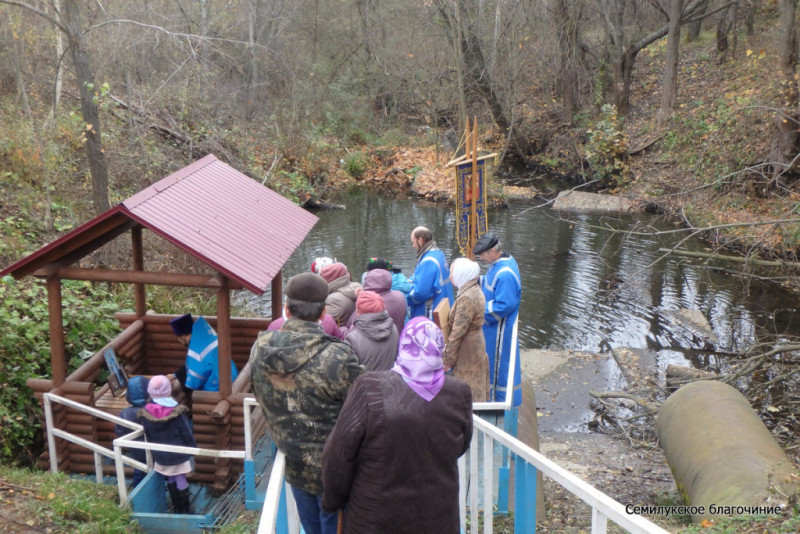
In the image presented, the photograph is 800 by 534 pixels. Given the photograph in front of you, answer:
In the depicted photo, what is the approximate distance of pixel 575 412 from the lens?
8789mm

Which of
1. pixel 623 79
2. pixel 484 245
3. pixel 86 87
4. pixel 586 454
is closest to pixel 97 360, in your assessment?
pixel 484 245

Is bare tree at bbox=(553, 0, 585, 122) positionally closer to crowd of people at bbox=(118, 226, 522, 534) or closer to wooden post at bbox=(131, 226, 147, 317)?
wooden post at bbox=(131, 226, 147, 317)

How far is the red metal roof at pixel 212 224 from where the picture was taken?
17.7 feet

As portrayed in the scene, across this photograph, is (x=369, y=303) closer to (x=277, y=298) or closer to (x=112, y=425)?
(x=277, y=298)

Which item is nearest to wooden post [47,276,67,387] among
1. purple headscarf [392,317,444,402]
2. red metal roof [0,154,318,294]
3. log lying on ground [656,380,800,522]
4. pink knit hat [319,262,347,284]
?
red metal roof [0,154,318,294]

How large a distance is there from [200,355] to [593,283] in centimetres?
1045

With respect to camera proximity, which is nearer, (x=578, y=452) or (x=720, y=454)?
(x=720, y=454)

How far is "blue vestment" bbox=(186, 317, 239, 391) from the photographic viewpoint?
5988mm

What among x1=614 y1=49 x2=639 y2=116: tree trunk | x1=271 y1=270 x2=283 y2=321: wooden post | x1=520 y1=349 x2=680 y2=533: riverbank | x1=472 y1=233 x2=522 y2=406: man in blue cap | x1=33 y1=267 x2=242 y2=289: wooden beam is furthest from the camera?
x1=614 y1=49 x2=639 y2=116: tree trunk

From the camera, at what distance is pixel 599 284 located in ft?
47.5

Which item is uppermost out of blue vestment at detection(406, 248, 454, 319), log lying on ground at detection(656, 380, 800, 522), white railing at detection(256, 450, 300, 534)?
blue vestment at detection(406, 248, 454, 319)

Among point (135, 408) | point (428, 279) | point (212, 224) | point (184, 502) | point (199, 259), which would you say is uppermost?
point (212, 224)

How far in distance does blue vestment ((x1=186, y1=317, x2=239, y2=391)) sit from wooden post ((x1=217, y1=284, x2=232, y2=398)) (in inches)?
5.6

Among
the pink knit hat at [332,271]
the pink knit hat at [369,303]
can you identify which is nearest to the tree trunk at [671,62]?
the pink knit hat at [332,271]
